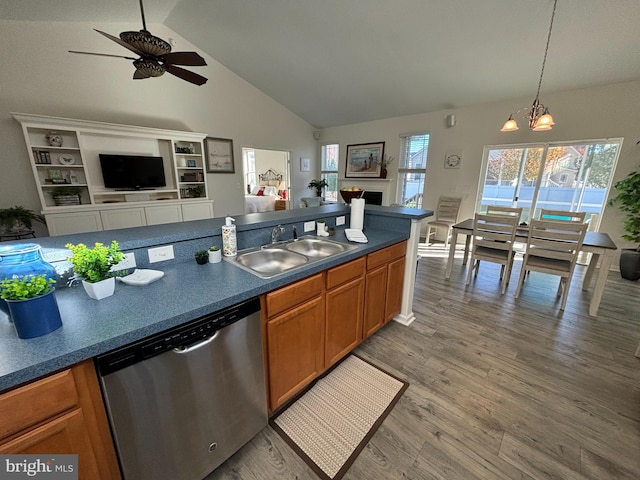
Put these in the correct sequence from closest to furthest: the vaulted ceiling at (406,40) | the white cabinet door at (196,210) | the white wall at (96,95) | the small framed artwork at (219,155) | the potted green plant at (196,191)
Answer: the vaulted ceiling at (406,40)
the white wall at (96,95)
the white cabinet door at (196,210)
the potted green plant at (196,191)
the small framed artwork at (219,155)

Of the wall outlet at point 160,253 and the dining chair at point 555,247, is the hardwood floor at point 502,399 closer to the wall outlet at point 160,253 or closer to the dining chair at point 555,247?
the dining chair at point 555,247

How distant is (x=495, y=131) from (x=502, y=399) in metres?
4.36

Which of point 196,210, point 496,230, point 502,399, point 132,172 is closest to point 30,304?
point 502,399

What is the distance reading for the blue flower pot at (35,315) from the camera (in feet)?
2.52

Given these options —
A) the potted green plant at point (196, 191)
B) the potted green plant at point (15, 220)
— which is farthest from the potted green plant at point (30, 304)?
the potted green plant at point (196, 191)

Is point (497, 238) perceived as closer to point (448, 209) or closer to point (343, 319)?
point (448, 209)

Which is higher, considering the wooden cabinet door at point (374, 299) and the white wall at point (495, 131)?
the white wall at point (495, 131)

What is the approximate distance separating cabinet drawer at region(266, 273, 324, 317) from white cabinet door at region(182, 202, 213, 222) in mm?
3845

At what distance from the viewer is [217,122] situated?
505 centimetres

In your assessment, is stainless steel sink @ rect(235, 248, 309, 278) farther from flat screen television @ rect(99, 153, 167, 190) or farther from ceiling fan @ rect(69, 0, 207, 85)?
flat screen television @ rect(99, 153, 167, 190)

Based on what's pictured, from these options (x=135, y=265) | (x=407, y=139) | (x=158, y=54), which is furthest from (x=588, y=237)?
(x=158, y=54)

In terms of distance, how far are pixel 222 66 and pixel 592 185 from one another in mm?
6523

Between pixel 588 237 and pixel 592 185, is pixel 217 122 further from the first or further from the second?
pixel 592 185

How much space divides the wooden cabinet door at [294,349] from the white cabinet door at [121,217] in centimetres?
389
